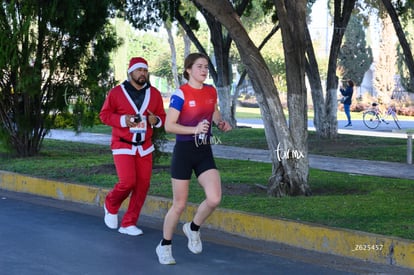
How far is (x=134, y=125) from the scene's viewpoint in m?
8.84

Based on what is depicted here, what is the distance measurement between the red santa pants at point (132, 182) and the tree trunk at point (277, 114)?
87.2 inches

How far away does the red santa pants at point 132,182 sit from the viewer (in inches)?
355

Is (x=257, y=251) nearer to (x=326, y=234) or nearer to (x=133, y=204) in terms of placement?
(x=326, y=234)

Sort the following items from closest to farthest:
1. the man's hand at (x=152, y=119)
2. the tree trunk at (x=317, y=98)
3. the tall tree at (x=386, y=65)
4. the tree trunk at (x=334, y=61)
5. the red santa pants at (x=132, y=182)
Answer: the man's hand at (x=152, y=119)
the red santa pants at (x=132, y=182)
the tree trunk at (x=334, y=61)
the tree trunk at (x=317, y=98)
the tall tree at (x=386, y=65)

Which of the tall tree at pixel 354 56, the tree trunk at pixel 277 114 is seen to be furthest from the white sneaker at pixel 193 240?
the tall tree at pixel 354 56

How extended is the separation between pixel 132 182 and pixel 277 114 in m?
2.51

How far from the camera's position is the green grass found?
902cm

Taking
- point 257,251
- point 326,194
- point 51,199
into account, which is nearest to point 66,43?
point 51,199

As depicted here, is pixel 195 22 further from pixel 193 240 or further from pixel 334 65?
pixel 193 240

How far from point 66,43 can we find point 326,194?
6862 mm

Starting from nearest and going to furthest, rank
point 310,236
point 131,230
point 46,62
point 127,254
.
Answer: point 127,254 < point 310,236 < point 131,230 < point 46,62

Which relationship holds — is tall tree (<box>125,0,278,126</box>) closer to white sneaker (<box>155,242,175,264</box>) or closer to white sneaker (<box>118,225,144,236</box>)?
white sneaker (<box>118,225,144,236</box>)

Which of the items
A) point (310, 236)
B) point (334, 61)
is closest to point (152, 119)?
point (310, 236)

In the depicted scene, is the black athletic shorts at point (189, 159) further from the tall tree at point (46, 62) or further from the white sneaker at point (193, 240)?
the tall tree at point (46, 62)
